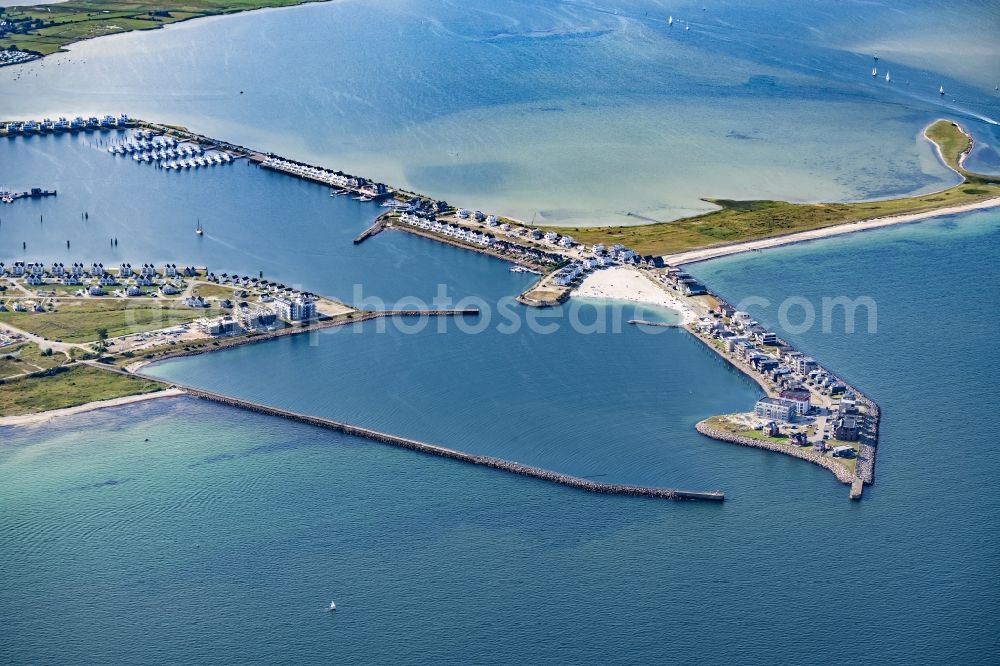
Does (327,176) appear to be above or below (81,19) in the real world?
below

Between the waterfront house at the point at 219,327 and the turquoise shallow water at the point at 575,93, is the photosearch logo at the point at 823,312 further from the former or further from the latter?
the waterfront house at the point at 219,327

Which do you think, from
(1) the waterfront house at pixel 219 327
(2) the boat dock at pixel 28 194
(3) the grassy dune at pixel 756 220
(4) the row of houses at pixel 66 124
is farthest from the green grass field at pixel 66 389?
(4) the row of houses at pixel 66 124

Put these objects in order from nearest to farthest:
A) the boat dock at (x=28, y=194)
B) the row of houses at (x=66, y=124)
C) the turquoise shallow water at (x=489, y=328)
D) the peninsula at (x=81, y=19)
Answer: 1. the turquoise shallow water at (x=489, y=328)
2. the boat dock at (x=28, y=194)
3. the row of houses at (x=66, y=124)
4. the peninsula at (x=81, y=19)

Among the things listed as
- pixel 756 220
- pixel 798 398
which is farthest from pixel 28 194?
pixel 798 398

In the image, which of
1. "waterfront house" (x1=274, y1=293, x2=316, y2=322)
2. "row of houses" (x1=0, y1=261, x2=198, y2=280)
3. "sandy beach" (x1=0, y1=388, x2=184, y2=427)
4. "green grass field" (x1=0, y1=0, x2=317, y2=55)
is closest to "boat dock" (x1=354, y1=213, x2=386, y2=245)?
"row of houses" (x1=0, y1=261, x2=198, y2=280)

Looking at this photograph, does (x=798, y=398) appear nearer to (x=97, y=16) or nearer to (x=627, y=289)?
(x=627, y=289)

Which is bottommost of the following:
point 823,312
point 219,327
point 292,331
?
point 292,331

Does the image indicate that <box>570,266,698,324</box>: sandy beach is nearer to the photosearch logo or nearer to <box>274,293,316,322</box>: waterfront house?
the photosearch logo
